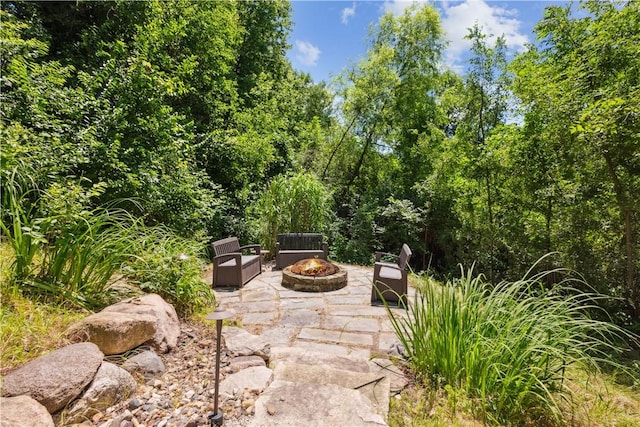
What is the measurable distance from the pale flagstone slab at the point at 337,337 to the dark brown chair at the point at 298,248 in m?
2.60

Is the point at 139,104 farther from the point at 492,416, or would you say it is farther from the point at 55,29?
the point at 492,416

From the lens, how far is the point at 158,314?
7.94 ft

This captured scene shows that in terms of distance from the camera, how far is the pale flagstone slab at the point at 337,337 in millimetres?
2916

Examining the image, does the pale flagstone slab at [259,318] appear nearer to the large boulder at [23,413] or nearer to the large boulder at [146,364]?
the large boulder at [146,364]

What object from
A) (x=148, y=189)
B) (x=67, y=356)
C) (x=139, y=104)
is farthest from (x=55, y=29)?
(x=67, y=356)

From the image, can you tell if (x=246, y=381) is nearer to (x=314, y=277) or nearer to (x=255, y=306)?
(x=255, y=306)

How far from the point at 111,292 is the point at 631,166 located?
6.28m

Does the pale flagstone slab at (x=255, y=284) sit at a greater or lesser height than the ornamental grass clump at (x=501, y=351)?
lesser

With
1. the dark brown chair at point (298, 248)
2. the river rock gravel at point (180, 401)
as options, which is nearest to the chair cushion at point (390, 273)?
the dark brown chair at point (298, 248)

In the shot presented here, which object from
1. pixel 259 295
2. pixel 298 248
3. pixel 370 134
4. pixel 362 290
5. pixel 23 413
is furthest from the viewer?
pixel 370 134

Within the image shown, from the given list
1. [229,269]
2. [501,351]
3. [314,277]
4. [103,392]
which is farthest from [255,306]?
[501,351]

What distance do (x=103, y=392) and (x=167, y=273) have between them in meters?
1.46

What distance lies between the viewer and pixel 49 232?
2.47 metres

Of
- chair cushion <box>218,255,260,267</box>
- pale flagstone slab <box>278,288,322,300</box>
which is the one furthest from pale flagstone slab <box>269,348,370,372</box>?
chair cushion <box>218,255,260,267</box>
